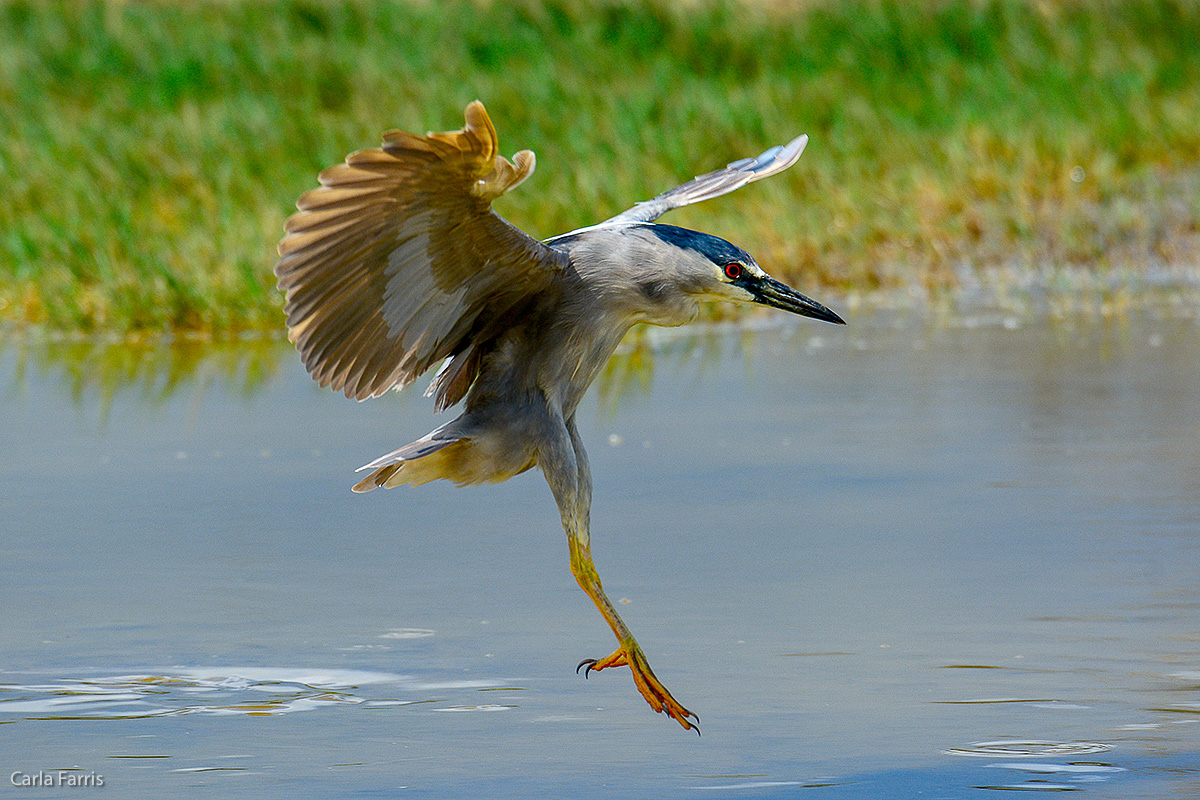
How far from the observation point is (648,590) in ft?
16.5

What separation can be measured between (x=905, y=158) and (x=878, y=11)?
16.6 feet

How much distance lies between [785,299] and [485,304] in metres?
0.69

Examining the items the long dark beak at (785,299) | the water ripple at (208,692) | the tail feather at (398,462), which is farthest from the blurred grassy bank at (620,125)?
the long dark beak at (785,299)

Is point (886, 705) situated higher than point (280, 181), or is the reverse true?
point (886, 705)

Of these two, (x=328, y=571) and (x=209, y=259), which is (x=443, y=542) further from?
(x=209, y=259)

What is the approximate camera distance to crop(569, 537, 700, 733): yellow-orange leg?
13.1 ft

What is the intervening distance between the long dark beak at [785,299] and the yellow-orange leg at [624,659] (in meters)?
0.69

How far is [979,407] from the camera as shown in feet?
23.5

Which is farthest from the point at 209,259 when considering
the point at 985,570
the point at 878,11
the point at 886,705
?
the point at 878,11

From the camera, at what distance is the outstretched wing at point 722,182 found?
491 centimetres

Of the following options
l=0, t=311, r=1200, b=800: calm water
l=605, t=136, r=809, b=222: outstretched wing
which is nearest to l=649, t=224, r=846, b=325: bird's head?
l=605, t=136, r=809, b=222: outstretched wing

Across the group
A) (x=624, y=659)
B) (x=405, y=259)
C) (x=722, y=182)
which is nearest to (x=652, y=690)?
(x=624, y=659)

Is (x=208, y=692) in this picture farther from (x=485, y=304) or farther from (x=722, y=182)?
(x=722, y=182)

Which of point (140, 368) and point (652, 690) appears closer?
point (652, 690)
